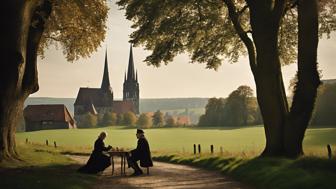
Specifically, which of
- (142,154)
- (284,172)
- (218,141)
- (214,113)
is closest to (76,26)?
(142,154)

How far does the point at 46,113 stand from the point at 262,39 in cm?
9777

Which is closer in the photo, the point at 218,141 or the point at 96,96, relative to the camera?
the point at 218,141

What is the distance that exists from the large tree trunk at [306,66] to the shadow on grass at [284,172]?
2.35m

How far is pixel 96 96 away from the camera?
178750mm

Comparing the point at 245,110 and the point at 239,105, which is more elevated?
the point at 239,105

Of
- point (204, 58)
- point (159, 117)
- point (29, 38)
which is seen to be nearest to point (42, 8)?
point (29, 38)

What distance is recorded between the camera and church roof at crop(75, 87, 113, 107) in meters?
173

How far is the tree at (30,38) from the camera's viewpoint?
57.5 feet

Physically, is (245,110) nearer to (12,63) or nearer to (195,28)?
(195,28)

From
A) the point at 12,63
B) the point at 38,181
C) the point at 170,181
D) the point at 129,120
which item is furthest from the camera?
the point at 129,120

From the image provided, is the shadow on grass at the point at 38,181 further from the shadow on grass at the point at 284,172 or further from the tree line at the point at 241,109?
the tree line at the point at 241,109

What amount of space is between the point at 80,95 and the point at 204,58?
504ft

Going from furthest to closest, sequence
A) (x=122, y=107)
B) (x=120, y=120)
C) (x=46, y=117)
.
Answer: (x=122, y=107), (x=120, y=120), (x=46, y=117)

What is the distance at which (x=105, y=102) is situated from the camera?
180 m
